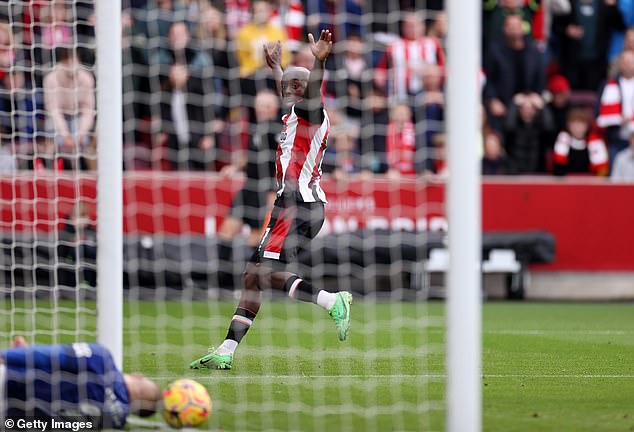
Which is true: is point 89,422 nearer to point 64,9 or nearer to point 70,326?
point 70,326

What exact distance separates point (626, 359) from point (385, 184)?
19.0 ft

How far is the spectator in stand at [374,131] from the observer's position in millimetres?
13156

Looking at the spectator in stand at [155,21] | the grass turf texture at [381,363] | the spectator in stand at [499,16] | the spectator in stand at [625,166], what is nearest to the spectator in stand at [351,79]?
the spectator in stand at [155,21]

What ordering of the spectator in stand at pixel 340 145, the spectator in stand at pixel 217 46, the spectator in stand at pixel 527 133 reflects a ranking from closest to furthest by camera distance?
1. the spectator in stand at pixel 340 145
2. the spectator in stand at pixel 217 46
3. the spectator in stand at pixel 527 133

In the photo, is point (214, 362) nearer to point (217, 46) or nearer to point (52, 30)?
point (52, 30)

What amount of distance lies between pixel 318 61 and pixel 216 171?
7.99 metres

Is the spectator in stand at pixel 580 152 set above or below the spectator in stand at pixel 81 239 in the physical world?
above

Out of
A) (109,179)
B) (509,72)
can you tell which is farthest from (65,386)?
(509,72)

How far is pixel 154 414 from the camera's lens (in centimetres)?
594

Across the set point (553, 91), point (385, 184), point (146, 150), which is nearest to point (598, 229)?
point (553, 91)

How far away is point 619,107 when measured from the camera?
52.5 feet

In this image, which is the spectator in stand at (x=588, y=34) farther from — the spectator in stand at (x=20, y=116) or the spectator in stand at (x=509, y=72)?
the spectator in stand at (x=20, y=116)

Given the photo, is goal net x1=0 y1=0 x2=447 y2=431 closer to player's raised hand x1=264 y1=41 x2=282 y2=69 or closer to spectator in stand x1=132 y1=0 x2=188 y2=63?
spectator in stand x1=132 y1=0 x2=188 y2=63

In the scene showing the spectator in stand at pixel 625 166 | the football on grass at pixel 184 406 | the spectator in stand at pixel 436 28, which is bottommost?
the football on grass at pixel 184 406
